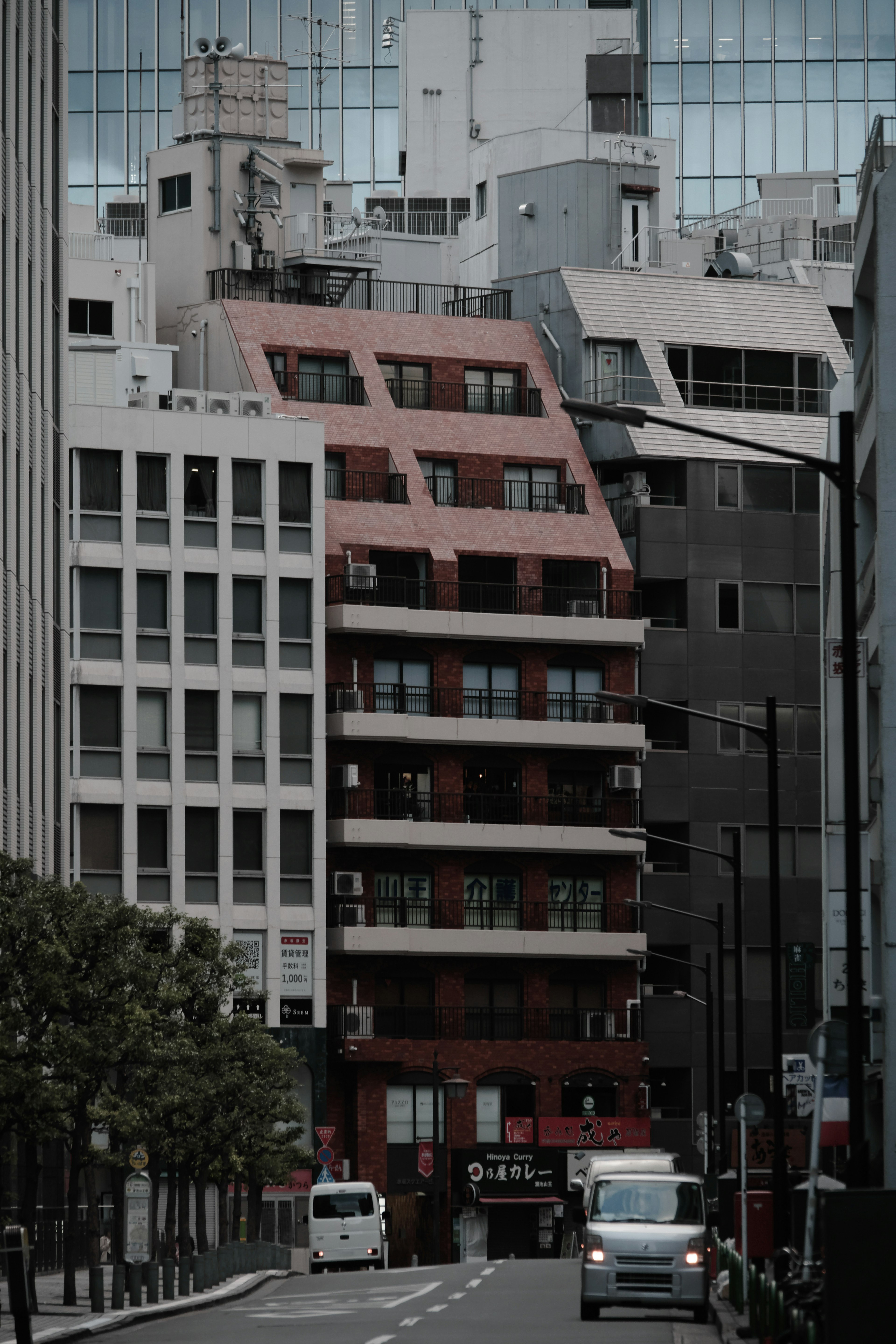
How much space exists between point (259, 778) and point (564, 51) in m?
46.8

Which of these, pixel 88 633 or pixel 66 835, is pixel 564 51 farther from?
pixel 66 835

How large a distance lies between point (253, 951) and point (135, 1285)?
119ft

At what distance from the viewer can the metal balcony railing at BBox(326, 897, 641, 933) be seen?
254 ft

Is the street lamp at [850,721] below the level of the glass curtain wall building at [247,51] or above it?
below

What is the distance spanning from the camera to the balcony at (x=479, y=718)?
7744cm

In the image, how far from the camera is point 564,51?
11112 cm

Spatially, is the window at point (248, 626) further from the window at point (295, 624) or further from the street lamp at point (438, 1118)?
the street lamp at point (438, 1118)

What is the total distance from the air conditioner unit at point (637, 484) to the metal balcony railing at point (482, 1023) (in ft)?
52.8

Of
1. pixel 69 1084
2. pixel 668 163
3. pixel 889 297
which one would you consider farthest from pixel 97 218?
pixel 69 1084

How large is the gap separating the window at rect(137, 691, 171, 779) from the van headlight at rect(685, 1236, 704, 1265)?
44544 mm

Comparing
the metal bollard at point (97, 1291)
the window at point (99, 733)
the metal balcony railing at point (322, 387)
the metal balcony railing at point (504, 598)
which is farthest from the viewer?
the metal balcony railing at point (322, 387)

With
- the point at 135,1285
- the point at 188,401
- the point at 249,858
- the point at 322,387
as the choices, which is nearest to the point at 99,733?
the point at 249,858

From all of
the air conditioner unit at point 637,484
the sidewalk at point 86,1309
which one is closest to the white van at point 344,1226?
the sidewalk at point 86,1309

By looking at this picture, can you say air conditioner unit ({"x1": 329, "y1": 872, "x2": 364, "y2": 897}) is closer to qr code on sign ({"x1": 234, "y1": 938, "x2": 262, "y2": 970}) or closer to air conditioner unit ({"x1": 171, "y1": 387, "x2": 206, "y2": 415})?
qr code on sign ({"x1": 234, "y1": 938, "x2": 262, "y2": 970})
